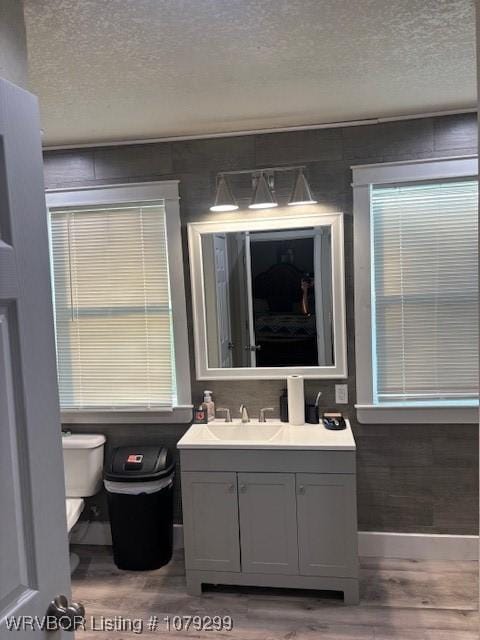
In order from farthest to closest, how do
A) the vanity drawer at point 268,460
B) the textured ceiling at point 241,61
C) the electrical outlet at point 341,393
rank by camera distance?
1. the electrical outlet at point 341,393
2. the vanity drawer at point 268,460
3. the textured ceiling at point 241,61

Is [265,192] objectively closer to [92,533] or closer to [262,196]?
[262,196]

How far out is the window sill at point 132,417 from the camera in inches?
121

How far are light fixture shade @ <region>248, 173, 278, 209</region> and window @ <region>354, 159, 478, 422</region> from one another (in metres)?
0.49

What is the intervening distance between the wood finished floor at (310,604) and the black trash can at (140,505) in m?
0.12

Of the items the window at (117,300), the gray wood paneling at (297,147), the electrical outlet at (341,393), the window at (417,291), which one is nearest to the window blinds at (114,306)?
the window at (117,300)

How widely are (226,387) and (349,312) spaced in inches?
33.6

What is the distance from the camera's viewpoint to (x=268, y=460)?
259 centimetres

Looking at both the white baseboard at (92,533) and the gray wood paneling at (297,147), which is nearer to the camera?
the gray wood paneling at (297,147)

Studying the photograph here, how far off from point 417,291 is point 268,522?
149 centimetres

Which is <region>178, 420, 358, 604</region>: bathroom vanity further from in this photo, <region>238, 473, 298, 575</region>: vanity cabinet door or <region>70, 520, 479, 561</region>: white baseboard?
<region>70, 520, 479, 561</region>: white baseboard

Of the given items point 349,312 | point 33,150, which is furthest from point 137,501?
point 33,150

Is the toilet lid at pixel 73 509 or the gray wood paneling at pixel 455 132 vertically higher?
the gray wood paneling at pixel 455 132

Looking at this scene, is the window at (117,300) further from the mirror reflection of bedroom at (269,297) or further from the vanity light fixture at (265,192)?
the vanity light fixture at (265,192)

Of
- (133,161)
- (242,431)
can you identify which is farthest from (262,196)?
(242,431)
